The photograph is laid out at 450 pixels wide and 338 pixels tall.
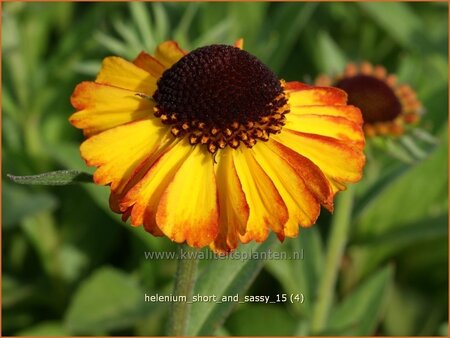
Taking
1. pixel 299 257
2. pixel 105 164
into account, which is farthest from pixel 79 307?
pixel 105 164

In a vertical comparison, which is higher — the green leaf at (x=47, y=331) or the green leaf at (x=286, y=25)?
the green leaf at (x=286, y=25)

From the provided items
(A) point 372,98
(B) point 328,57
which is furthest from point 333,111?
(B) point 328,57

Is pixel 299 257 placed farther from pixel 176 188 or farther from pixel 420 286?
pixel 176 188

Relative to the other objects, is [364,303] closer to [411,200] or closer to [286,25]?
[411,200]

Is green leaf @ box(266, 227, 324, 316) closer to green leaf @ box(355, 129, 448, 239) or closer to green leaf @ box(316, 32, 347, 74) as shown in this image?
green leaf @ box(355, 129, 448, 239)

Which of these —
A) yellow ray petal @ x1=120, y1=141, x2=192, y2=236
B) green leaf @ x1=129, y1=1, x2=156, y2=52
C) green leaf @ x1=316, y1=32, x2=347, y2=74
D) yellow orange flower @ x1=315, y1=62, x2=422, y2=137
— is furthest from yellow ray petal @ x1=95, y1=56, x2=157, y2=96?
green leaf @ x1=316, y1=32, x2=347, y2=74

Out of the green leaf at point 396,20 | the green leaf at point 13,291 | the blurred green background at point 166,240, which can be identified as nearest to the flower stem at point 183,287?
the blurred green background at point 166,240

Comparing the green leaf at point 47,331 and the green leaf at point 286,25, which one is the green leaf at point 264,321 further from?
the green leaf at point 286,25
